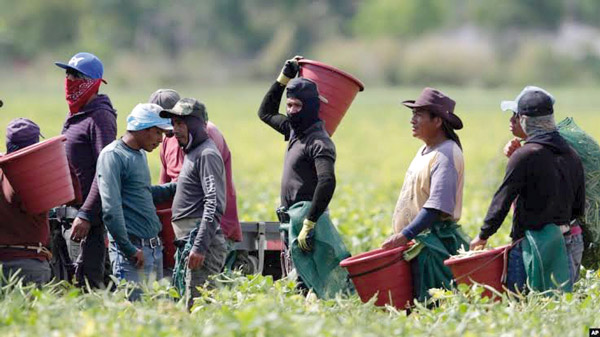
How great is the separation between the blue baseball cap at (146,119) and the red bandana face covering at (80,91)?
732 millimetres

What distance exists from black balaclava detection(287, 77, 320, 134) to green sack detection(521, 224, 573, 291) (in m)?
1.51

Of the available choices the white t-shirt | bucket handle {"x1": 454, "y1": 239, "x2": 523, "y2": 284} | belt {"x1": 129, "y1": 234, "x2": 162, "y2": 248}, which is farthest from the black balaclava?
bucket handle {"x1": 454, "y1": 239, "x2": 523, "y2": 284}

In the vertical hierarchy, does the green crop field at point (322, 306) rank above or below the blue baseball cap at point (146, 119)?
below

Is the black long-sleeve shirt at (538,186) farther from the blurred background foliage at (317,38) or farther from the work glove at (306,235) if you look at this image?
the blurred background foliage at (317,38)

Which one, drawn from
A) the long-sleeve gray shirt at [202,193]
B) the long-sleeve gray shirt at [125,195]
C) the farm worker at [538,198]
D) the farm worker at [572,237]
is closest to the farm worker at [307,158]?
the long-sleeve gray shirt at [202,193]

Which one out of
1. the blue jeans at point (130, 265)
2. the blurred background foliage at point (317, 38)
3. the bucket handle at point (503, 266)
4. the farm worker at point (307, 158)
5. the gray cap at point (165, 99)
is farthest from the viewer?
the blurred background foliage at point (317, 38)

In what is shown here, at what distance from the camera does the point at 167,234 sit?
8.82m

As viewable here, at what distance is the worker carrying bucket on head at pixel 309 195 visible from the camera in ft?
27.5

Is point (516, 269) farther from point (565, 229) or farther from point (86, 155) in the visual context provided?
point (86, 155)

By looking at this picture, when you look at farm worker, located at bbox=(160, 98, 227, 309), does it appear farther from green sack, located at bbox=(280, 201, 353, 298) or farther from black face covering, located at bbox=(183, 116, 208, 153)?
green sack, located at bbox=(280, 201, 353, 298)

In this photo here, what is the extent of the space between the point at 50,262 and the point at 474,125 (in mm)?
32931

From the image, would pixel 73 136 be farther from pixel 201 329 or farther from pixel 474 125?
pixel 474 125

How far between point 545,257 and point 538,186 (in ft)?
1.33

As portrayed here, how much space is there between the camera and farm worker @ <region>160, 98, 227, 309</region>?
8188mm
